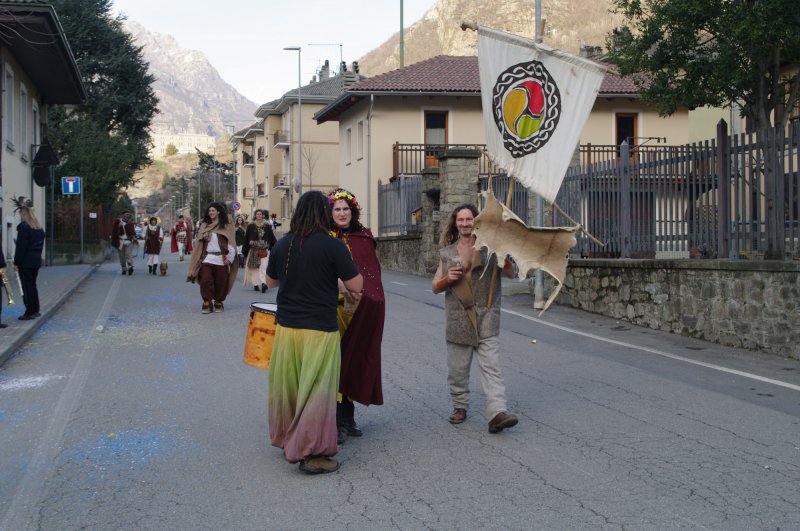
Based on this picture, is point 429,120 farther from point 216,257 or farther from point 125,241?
point 216,257

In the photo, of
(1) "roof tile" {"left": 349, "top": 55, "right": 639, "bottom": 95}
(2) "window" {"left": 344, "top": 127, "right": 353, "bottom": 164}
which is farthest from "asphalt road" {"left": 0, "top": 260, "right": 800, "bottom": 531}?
(2) "window" {"left": 344, "top": 127, "right": 353, "bottom": 164}

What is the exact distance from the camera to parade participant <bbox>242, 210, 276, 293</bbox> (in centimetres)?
1905

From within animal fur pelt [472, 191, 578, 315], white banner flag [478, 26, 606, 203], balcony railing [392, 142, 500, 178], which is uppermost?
balcony railing [392, 142, 500, 178]

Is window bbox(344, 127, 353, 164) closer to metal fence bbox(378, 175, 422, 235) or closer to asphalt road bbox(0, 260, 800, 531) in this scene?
metal fence bbox(378, 175, 422, 235)

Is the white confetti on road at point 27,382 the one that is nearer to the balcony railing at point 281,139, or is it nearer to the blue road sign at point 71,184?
the blue road sign at point 71,184

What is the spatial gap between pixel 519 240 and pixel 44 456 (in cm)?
362

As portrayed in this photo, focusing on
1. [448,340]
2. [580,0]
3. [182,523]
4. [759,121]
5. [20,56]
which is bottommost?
[182,523]

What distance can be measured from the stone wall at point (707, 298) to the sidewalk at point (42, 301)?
8590 mm

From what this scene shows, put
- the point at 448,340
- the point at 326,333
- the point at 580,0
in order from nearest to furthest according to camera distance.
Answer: the point at 326,333 → the point at 448,340 → the point at 580,0

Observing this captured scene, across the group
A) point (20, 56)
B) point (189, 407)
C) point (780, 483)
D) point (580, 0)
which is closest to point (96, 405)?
point (189, 407)

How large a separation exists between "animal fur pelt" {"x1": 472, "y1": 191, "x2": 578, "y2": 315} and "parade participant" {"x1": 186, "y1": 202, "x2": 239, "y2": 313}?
944cm

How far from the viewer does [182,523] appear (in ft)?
15.8

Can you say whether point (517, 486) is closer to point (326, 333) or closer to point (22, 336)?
point (326, 333)

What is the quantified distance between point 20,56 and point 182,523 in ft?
73.1
